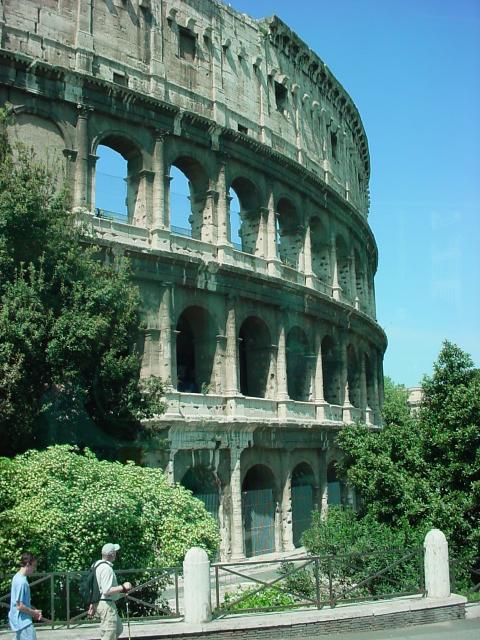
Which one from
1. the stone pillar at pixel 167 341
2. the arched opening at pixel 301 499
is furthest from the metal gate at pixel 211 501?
the arched opening at pixel 301 499

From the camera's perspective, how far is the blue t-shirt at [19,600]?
777cm

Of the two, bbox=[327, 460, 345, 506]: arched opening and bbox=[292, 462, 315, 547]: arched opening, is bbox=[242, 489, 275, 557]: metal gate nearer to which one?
bbox=[292, 462, 315, 547]: arched opening

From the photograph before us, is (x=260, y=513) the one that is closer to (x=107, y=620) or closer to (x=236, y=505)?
(x=236, y=505)

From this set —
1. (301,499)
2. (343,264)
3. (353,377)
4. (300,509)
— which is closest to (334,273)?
(343,264)

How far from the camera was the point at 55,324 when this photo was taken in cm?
1407

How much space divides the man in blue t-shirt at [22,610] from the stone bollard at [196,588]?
2354mm

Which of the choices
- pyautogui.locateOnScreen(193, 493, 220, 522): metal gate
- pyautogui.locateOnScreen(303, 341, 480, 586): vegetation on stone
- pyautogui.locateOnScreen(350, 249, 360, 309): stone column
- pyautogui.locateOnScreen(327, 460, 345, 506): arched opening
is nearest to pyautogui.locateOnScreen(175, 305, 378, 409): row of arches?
pyautogui.locateOnScreen(327, 460, 345, 506): arched opening

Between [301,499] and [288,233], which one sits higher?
[288,233]

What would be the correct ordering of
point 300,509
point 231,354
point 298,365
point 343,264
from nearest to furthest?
1. point 231,354
2. point 300,509
3. point 298,365
4. point 343,264

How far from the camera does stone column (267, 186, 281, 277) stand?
23.1 metres

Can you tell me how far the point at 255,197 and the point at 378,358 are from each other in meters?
11.8

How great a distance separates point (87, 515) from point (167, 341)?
815cm

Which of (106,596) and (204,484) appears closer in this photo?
(106,596)

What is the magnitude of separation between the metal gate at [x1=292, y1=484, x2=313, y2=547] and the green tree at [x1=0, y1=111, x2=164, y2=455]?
324 inches
